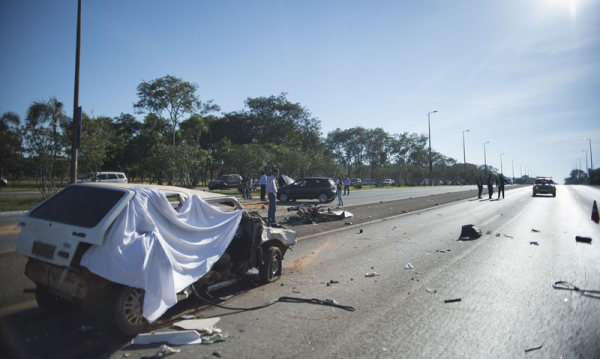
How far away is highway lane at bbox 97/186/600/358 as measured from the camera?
156 inches

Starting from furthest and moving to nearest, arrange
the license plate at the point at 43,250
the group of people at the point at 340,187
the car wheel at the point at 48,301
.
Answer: the group of people at the point at 340,187 → the car wheel at the point at 48,301 → the license plate at the point at 43,250

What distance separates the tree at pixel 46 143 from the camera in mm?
19453

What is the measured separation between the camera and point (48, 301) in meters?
4.70

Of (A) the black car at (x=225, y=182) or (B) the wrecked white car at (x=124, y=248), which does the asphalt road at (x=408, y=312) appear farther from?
(A) the black car at (x=225, y=182)

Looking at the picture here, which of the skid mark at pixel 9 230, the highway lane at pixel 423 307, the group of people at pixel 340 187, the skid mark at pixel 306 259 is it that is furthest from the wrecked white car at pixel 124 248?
the group of people at pixel 340 187

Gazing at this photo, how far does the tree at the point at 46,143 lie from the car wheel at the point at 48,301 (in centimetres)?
1805

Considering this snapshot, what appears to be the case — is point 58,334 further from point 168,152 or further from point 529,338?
point 168,152

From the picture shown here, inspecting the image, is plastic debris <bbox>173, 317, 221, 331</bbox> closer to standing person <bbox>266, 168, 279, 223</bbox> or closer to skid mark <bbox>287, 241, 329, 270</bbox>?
skid mark <bbox>287, 241, 329, 270</bbox>

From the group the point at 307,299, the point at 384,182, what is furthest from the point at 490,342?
the point at 384,182

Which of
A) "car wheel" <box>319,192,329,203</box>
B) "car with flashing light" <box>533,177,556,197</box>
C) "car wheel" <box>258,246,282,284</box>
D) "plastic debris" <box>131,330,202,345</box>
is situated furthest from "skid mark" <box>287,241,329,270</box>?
"car with flashing light" <box>533,177,556,197</box>

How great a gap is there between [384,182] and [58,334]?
80693 mm

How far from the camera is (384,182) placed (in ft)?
270

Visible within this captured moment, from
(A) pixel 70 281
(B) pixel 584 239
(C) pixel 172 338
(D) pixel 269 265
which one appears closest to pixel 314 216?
(B) pixel 584 239

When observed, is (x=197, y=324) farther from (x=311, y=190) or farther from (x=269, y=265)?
(x=311, y=190)
